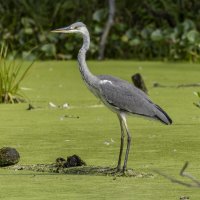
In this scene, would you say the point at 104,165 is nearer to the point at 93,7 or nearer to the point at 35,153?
the point at 35,153

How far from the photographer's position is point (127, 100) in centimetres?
569

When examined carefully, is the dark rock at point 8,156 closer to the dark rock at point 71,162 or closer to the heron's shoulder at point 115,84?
the dark rock at point 71,162

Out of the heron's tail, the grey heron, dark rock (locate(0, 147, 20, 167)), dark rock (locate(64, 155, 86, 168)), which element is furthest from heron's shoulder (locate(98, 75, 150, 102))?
dark rock (locate(0, 147, 20, 167))

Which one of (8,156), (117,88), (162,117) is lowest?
(8,156)

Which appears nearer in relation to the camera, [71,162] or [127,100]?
[71,162]

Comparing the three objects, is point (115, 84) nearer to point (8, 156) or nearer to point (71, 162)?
point (71, 162)

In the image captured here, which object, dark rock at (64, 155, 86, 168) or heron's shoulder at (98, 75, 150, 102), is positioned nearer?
dark rock at (64, 155, 86, 168)

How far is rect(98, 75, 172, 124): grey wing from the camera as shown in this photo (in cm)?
567

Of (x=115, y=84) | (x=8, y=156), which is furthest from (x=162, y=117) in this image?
(x=8, y=156)

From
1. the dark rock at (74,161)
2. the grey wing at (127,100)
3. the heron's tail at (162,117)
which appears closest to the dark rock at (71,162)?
the dark rock at (74,161)

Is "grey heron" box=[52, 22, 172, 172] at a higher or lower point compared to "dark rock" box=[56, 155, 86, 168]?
higher

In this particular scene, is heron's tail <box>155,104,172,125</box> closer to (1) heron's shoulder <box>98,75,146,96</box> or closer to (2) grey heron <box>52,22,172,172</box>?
(2) grey heron <box>52,22,172,172</box>

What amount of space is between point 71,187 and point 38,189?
0.57 ft

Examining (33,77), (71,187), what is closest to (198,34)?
(33,77)
